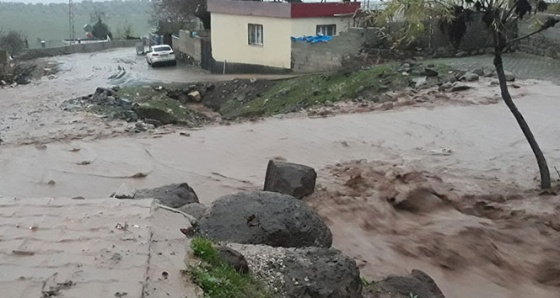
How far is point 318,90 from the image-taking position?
2058cm

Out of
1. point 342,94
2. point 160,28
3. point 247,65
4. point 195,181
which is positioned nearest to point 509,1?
point 195,181

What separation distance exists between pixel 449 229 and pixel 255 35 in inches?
867

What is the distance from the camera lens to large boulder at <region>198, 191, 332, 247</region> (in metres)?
5.82

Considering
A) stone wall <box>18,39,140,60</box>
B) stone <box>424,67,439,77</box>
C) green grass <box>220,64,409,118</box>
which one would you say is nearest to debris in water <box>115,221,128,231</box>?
green grass <box>220,64,409,118</box>

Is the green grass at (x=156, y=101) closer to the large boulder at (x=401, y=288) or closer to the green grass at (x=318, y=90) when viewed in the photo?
the green grass at (x=318, y=90)

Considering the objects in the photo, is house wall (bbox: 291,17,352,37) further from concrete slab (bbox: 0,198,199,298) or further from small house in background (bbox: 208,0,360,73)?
concrete slab (bbox: 0,198,199,298)

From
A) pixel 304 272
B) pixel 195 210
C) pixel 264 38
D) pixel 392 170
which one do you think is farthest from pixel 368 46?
pixel 304 272

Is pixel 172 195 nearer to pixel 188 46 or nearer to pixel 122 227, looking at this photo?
pixel 122 227

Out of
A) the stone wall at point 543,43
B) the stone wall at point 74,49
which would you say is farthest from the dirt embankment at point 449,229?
the stone wall at point 74,49

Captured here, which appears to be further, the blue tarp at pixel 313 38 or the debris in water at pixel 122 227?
the blue tarp at pixel 313 38

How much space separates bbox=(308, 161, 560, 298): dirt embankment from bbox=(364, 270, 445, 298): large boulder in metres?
0.98

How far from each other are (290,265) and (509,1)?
595 cm

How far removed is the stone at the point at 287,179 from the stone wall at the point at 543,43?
14.2m

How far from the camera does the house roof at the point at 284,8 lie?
27812 mm
